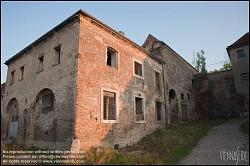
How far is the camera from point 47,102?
1194cm

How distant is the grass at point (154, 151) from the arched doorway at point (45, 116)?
2.88m

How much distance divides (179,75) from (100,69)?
12.0 m

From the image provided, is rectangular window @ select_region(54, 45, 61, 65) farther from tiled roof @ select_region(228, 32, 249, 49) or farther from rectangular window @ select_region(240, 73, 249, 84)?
rectangular window @ select_region(240, 73, 249, 84)

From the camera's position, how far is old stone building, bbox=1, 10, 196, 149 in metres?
9.99

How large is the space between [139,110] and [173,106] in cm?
587

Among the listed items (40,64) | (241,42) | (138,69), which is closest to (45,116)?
(40,64)

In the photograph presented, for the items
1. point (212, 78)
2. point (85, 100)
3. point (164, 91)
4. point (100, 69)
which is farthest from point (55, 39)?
point (212, 78)

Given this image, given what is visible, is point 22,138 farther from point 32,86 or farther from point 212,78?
point 212,78

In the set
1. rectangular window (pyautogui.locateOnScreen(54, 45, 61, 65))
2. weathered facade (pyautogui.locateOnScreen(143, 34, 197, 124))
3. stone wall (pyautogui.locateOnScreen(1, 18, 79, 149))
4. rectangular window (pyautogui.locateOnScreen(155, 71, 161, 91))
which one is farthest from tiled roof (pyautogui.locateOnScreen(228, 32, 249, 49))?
rectangular window (pyautogui.locateOnScreen(54, 45, 61, 65))

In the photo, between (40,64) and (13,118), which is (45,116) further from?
(13,118)

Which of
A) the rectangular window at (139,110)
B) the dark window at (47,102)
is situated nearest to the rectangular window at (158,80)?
the rectangular window at (139,110)

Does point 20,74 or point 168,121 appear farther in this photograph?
point 168,121

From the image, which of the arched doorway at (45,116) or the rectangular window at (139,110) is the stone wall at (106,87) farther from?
the arched doorway at (45,116)

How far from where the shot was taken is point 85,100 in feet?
32.8
